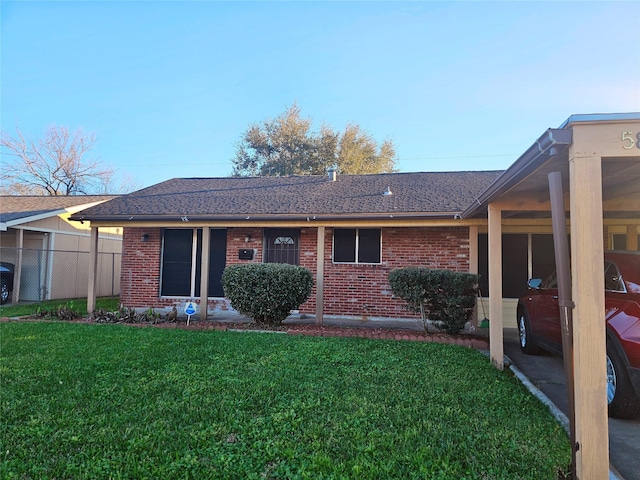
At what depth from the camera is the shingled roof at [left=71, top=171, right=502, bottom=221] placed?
8623 millimetres

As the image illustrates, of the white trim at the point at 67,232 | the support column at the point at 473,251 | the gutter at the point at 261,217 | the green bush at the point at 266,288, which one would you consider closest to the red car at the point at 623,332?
the support column at the point at 473,251

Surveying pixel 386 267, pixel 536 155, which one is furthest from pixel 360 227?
pixel 536 155

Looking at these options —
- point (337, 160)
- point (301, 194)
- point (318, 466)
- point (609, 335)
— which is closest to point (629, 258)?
point (609, 335)

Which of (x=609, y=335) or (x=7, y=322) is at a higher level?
(x=609, y=335)

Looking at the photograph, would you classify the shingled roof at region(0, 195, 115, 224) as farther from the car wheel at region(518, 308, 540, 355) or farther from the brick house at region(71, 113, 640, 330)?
the car wheel at region(518, 308, 540, 355)

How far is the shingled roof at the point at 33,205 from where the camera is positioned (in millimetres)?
11914

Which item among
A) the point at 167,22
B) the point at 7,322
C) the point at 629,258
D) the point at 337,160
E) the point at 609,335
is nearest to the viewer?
the point at 609,335

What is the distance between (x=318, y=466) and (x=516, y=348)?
5545mm

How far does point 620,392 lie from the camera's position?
3.53 m

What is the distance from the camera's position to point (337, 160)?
961 inches

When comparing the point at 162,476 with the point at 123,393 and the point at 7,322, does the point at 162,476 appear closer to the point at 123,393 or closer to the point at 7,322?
the point at 123,393

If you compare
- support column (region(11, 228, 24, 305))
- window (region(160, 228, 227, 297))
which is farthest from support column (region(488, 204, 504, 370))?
A: support column (region(11, 228, 24, 305))

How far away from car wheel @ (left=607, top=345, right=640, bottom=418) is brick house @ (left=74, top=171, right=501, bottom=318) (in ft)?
15.2

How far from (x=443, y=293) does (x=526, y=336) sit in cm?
148
